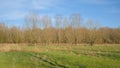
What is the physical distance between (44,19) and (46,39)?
559 inches

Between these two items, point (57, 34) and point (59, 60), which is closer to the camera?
point (59, 60)

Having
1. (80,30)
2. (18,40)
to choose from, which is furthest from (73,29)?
(18,40)

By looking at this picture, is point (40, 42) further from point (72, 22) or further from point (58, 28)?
point (72, 22)

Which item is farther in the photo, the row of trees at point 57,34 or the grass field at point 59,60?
the row of trees at point 57,34

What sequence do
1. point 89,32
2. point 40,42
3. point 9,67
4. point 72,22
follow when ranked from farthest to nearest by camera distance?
1. point 72,22
2. point 89,32
3. point 40,42
4. point 9,67

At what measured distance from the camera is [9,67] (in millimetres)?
20406

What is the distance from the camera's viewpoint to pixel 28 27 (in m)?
91.8

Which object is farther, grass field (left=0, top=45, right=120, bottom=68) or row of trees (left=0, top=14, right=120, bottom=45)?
row of trees (left=0, top=14, right=120, bottom=45)

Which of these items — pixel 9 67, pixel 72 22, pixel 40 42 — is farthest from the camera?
pixel 72 22

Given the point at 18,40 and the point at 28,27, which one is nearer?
the point at 18,40

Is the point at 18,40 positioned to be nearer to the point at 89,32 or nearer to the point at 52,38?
the point at 52,38

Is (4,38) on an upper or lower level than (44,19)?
lower

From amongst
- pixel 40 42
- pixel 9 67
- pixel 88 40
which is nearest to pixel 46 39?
pixel 40 42

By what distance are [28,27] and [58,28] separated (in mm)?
11811
